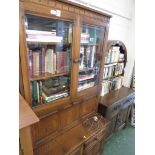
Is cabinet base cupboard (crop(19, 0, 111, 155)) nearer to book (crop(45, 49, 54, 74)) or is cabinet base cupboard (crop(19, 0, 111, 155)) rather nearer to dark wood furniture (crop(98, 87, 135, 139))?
book (crop(45, 49, 54, 74))

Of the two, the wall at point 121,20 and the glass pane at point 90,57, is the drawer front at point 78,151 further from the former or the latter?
the wall at point 121,20

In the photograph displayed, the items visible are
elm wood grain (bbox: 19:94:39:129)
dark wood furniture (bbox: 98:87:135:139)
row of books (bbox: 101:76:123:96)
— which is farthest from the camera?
row of books (bbox: 101:76:123:96)

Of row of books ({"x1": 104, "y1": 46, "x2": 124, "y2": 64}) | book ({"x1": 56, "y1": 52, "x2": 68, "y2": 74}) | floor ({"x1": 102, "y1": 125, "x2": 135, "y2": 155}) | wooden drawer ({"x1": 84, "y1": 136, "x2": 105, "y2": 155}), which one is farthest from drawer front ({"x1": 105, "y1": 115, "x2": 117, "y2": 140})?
book ({"x1": 56, "y1": 52, "x2": 68, "y2": 74})

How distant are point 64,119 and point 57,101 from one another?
27 centimetres

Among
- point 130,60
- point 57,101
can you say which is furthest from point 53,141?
point 130,60

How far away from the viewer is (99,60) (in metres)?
1.69

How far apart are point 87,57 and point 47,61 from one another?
54 cm

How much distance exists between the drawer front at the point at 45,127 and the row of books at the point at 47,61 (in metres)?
0.45

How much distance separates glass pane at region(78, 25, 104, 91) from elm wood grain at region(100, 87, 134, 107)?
39cm

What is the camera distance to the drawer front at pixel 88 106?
1.67 m

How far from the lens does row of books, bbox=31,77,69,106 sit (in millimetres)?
1235

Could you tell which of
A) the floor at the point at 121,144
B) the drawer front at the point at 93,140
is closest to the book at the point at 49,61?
the drawer front at the point at 93,140

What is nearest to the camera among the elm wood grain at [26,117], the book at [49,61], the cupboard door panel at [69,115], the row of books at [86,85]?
the elm wood grain at [26,117]
